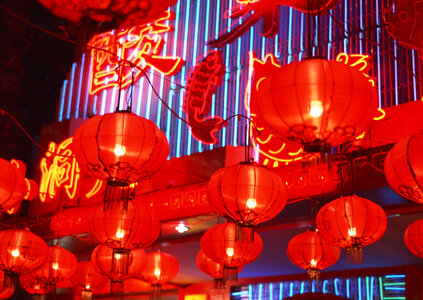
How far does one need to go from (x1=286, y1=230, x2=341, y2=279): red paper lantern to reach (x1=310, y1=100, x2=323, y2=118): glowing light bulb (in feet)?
8.78

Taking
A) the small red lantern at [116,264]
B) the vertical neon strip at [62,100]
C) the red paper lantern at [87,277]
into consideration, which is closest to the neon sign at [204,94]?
the small red lantern at [116,264]

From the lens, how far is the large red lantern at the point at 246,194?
13.8 feet

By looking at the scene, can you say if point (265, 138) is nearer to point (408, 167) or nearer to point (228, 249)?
point (228, 249)

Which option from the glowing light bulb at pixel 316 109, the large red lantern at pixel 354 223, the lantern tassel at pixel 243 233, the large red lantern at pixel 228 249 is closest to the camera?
the glowing light bulb at pixel 316 109

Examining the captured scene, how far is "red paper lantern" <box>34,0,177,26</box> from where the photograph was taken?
479 cm

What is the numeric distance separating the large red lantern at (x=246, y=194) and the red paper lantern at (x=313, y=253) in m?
1.22

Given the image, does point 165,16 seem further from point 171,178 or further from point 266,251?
point 266,251

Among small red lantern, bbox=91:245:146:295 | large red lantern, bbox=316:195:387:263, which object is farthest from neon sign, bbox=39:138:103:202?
large red lantern, bbox=316:195:387:263

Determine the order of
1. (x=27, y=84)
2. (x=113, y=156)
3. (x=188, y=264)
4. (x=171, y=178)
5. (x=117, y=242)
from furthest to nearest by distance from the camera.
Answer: (x=27, y=84)
(x=188, y=264)
(x=171, y=178)
(x=117, y=242)
(x=113, y=156)

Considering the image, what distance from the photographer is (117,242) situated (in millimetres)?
5051

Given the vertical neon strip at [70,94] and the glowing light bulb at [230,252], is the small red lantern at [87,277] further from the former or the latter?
the vertical neon strip at [70,94]

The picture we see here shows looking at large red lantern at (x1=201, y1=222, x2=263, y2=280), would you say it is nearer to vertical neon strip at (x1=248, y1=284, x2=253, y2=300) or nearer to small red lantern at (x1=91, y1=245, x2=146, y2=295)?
small red lantern at (x1=91, y1=245, x2=146, y2=295)

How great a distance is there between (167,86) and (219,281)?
12.0 ft

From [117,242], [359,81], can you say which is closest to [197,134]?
[117,242]
